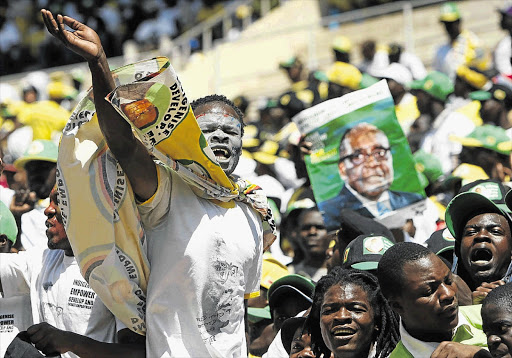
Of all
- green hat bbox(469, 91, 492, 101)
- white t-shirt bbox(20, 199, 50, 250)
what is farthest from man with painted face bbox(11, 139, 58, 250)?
green hat bbox(469, 91, 492, 101)

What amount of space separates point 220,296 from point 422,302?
77cm

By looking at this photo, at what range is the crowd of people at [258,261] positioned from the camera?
404 centimetres

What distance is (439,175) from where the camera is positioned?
27.8 feet

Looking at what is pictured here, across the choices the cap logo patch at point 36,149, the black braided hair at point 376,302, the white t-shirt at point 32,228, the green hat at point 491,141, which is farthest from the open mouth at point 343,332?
the green hat at point 491,141

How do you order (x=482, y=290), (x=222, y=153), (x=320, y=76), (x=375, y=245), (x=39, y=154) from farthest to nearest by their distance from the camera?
(x=320, y=76)
(x=39, y=154)
(x=375, y=245)
(x=482, y=290)
(x=222, y=153)

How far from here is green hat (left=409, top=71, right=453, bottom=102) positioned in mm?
11086

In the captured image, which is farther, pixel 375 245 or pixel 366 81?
pixel 366 81

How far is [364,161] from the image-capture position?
6.43 m

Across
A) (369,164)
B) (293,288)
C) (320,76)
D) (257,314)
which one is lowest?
(257,314)

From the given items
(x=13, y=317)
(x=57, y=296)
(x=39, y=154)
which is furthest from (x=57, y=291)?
(x=39, y=154)

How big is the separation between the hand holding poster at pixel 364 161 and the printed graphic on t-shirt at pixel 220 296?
7.47ft

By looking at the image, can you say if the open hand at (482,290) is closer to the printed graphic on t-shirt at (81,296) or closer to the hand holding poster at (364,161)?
the hand holding poster at (364,161)

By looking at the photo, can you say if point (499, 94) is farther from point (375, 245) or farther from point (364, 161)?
point (375, 245)

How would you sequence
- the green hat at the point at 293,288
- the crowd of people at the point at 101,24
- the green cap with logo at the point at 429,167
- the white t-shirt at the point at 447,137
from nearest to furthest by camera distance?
the green hat at the point at 293,288
the green cap with logo at the point at 429,167
the white t-shirt at the point at 447,137
the crowd of people at the point at 101,24
